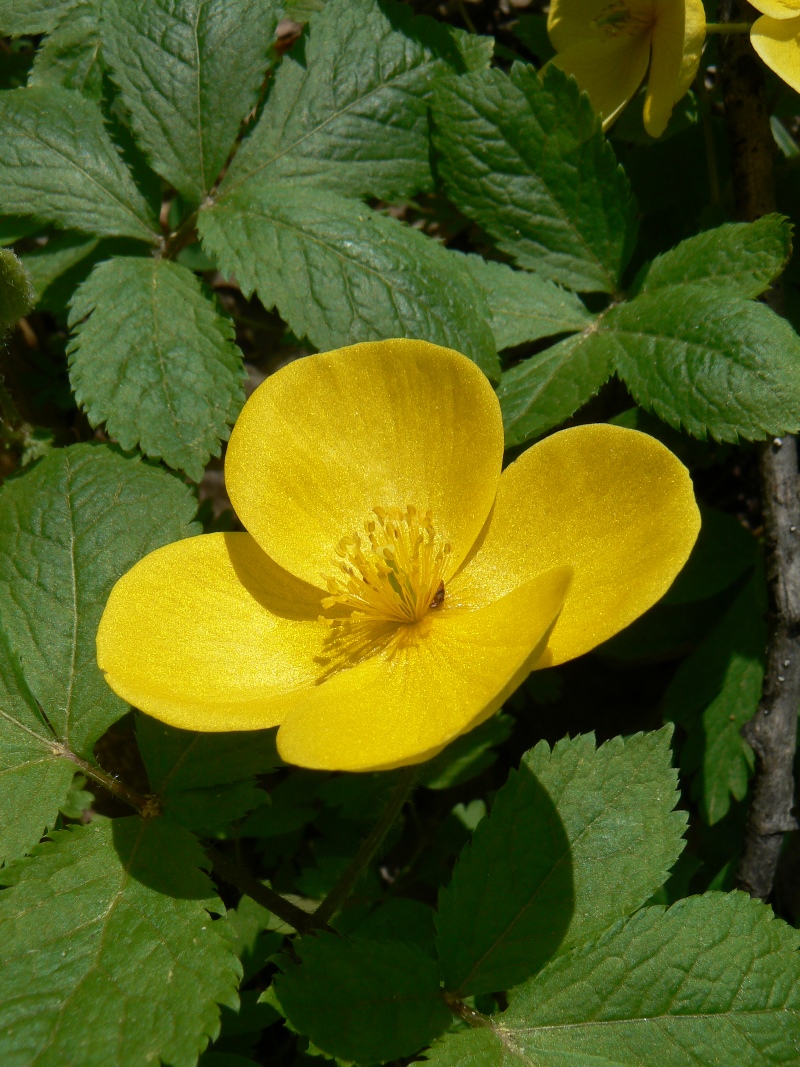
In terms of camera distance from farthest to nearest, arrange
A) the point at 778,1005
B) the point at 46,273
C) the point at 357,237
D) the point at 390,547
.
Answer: the point at 46,273
the point at 357,237
the point at 390,547
the point at 778,1005

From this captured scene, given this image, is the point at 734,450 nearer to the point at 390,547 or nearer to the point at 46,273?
the point at 390,547

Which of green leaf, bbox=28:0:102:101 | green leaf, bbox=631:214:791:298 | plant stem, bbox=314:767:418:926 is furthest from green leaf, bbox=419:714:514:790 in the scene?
green leaf, bbox=28:0:102:101

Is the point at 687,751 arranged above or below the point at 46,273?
below

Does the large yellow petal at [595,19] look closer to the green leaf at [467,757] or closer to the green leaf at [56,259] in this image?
the green leaf at [56,259]

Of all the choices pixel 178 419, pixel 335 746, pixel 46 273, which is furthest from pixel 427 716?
pixel 46 273

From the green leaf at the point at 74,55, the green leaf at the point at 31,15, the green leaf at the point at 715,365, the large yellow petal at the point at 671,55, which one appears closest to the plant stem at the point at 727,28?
the large yellow petal at the point at 671,55

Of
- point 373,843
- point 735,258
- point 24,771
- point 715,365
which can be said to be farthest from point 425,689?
point 735,258
